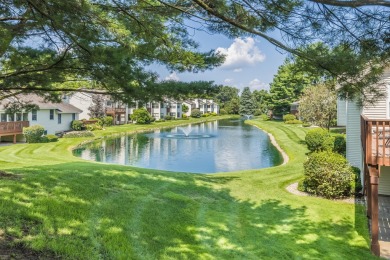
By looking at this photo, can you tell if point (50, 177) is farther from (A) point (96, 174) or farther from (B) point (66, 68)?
(B) point (66, 68)

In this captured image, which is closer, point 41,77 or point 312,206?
point 41,77

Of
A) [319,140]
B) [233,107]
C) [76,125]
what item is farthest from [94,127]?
[233,107]

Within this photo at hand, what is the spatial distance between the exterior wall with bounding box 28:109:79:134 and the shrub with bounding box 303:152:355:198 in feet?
94.6

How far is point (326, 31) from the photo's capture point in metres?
4.84

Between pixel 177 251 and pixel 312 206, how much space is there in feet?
19.4

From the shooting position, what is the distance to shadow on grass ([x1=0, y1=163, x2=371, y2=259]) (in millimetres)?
5273

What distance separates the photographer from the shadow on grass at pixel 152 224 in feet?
17.3

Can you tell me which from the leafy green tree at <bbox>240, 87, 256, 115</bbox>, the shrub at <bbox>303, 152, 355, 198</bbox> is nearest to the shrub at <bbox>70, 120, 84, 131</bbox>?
the shrub at <bbox>303, 152, 355, 198</bbox>

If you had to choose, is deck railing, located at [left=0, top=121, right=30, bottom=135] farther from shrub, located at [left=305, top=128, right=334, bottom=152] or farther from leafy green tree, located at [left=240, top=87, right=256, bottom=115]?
leafy green tree, located at [left=240, top=87, right=256, bottom=115]

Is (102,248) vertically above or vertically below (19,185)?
below

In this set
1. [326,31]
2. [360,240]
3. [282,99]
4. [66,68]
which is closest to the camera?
[326,31]

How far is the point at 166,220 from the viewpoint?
285 inches

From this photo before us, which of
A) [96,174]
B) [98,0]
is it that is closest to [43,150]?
[96,174]

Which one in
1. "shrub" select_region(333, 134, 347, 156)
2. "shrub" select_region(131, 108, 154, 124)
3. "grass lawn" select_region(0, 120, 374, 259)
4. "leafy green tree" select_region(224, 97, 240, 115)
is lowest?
"grass lawn" select_region(0, 120, 374, 259)
